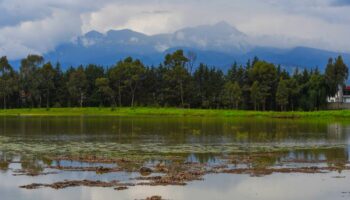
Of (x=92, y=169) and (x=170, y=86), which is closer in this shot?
(x=92, y=169)

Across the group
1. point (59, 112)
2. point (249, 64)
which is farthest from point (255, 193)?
point (249, 64)

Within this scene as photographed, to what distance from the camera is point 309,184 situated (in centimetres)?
3033

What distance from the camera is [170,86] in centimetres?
15388

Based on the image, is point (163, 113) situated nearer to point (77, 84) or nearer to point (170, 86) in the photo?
point (170, 86)

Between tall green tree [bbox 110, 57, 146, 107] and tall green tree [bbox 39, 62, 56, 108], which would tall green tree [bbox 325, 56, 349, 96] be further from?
tall green tree [bbox 39, 62, 56, 108]

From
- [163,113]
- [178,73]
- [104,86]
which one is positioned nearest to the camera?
[163,113]

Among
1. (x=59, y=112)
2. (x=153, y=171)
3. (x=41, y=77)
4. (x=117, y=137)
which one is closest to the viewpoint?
(x=153, y=171)

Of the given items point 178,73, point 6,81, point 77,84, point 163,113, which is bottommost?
point 163,113

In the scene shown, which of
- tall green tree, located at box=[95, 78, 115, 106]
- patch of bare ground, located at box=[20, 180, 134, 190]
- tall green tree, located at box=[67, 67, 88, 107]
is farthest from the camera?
tall green tree, located at box=[67, 67, 88, 107]

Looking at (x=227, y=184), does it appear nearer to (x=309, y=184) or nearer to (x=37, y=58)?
(x=309, y=184)

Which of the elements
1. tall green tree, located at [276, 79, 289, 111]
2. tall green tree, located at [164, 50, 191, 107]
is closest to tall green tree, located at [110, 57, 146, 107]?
tall green tree, located at [164, 50, 191, 107]

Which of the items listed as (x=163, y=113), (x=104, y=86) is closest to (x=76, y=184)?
(x=163, y=113)

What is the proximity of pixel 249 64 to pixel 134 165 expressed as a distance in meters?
126

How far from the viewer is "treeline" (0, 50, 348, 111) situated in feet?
475
